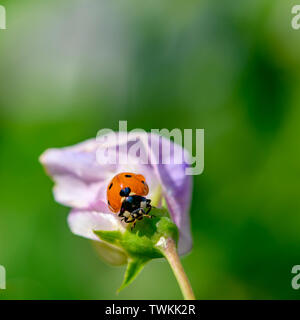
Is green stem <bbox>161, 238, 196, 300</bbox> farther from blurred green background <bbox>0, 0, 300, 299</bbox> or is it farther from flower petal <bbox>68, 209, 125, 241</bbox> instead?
blurred green background <bbox>0, 0, 300, 299</bbox>

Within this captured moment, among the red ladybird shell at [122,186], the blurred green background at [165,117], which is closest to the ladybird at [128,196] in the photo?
the red ladybird shell at [122,186]

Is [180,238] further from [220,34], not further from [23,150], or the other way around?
[220,34]

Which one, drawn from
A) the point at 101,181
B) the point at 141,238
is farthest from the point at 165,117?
the point at 141,238

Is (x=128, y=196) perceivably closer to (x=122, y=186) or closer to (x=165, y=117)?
(x=122, y=186)

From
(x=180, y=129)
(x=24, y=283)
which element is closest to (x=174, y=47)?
(x=180, y=129)

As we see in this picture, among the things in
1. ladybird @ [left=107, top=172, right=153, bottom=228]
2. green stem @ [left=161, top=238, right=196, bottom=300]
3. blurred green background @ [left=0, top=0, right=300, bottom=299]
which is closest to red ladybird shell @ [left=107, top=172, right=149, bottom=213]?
ladybird @ [left=107, top=172, right=153, bottom=228]

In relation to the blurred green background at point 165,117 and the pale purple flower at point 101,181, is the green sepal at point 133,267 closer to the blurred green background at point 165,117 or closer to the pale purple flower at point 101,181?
the pale purple flower at point 101,181
